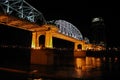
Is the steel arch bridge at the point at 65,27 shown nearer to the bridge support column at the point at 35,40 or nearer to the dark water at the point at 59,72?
the bridge support column at the point at 35,40

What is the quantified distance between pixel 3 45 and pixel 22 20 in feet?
106

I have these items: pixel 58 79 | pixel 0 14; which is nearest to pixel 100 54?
pixel 0 14

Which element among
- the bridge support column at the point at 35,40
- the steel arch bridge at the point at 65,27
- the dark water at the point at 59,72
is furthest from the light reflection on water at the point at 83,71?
the steel arch bridge at the point at 65,27

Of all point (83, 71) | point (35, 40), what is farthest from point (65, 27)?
point (83, 71)

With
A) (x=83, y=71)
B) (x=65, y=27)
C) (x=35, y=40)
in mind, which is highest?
A: (x=65, y=27)

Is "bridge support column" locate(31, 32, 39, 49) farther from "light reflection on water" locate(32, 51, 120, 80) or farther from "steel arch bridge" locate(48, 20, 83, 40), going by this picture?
"steel arch bridge" locate(48, 20, 83, 40)

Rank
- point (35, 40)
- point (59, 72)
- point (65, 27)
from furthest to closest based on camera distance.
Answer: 1. point (65, 27)
2. point (35, 40)
3. point (59, 72)

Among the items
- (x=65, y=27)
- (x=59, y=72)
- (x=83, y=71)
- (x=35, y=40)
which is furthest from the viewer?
(x=65, y=27)

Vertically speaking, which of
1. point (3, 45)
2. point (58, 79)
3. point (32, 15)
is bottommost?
point (58, 79)

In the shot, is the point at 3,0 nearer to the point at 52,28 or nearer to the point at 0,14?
the point at 0,14

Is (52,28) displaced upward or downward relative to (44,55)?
upward

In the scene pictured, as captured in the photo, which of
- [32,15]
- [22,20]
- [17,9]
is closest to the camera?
[22,20]

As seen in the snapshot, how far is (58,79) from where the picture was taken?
63.3 feet

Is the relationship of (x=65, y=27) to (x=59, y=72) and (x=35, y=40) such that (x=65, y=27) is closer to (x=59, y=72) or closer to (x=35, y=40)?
(x=35, y=40)
